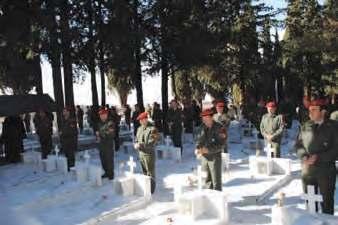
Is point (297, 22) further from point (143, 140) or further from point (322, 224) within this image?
point (322, 224)

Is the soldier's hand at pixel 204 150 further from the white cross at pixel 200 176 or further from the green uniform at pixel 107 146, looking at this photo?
the green uniform at pixel 107 146

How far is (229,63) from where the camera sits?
33.0m

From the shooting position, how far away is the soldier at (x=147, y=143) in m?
11.9

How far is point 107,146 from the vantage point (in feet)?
45.1

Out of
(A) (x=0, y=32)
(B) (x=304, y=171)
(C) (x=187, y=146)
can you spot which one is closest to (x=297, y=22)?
(C) (x=187, y=146)

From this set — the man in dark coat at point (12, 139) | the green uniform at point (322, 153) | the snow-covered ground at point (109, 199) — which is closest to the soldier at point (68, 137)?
the snow-covered ground at point (109, 199)

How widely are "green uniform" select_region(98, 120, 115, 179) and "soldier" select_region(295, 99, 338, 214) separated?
20.6 feet

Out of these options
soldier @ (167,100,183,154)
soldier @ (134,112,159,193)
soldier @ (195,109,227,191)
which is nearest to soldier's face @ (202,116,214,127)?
soldier @ (195,109,227,191)

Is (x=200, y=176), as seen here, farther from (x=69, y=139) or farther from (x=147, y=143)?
(x=69, y=139)

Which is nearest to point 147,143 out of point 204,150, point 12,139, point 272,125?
point 204,150

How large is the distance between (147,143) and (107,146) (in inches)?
83.2

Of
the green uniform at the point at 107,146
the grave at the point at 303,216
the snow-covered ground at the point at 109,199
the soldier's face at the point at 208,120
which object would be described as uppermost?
the soldier's face at the point at 208,120

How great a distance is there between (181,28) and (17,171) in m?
10.1

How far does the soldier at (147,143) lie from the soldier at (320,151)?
424 cm
